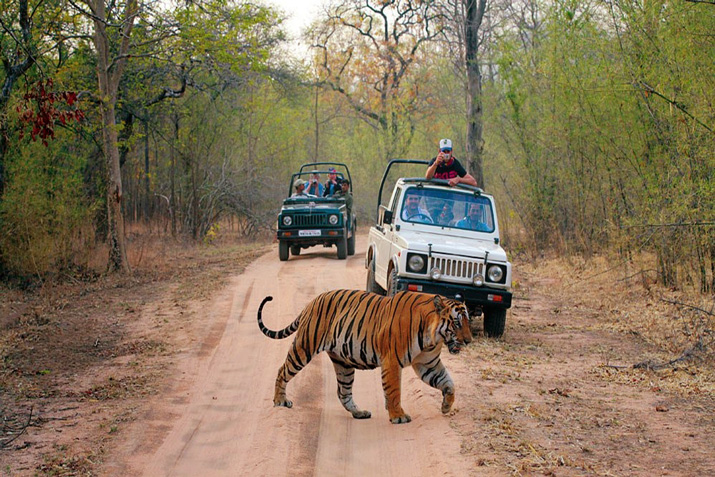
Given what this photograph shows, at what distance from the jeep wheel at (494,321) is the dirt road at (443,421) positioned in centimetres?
18

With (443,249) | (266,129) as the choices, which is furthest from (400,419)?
(266,129)

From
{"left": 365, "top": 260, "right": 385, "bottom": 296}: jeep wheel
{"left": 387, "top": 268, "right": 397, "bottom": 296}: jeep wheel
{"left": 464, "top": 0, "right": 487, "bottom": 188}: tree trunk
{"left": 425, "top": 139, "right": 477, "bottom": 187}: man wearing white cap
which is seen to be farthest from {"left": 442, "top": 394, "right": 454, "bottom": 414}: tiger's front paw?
{"left": 464, "top": 0, "right": 487, "bottom": 188}: tree trunk

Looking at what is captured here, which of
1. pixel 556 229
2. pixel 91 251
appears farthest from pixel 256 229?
pixel 556 229

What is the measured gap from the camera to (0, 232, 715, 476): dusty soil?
17.8ft

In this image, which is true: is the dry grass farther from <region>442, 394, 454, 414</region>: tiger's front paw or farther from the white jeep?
the white jeep

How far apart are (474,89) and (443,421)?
15.4 metres

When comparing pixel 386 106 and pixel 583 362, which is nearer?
pixel 583 362

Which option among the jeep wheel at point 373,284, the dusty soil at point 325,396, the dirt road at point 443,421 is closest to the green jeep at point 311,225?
the dusty soil at point 325,396

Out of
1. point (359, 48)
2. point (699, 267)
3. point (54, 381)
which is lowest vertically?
point (54, 381)

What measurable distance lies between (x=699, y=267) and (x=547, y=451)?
23.9 ft

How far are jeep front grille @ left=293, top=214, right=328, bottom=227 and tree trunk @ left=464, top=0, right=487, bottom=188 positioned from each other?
199 inches

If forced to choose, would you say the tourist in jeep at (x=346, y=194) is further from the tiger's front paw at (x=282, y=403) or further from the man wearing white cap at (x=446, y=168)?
the tiger's front paw at (x=282, y=403)

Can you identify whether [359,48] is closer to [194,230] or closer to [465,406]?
[194,230]

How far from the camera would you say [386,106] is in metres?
36.6
